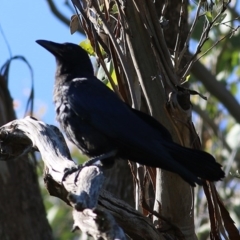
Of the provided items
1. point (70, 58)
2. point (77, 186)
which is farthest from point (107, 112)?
point (77, 186)

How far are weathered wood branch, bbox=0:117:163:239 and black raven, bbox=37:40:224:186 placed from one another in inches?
12.9

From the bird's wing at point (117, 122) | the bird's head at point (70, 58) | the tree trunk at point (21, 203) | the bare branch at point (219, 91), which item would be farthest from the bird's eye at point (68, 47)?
the bare branch at point (219, 91)

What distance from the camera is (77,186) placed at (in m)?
3.17

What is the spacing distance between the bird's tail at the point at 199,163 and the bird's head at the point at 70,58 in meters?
1.37

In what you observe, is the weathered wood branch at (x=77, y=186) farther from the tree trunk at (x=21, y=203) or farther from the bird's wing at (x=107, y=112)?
the tree trunk at (x=21, y=203)

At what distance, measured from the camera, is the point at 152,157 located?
398cm

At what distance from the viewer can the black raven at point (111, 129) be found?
12.5ft

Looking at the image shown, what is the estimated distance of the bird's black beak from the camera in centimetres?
501

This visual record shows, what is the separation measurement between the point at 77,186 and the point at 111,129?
4.05 ft

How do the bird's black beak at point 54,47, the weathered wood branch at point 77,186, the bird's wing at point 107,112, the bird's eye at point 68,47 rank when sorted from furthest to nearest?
1. the bird's eye at point 68,47
2. the bird's black beak at point 54,47
3. the bird's wing at point 107,112
4. the weathered wood branch at point 77,186

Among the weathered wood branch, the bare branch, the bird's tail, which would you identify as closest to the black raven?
the bird's tail

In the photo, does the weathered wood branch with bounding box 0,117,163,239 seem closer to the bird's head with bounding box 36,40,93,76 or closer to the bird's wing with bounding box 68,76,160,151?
the bird's wing with bounding box 68,76,160,151

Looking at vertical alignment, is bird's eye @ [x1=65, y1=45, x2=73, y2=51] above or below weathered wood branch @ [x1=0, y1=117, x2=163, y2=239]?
above

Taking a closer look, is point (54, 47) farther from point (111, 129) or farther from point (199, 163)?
point (199, 163)
